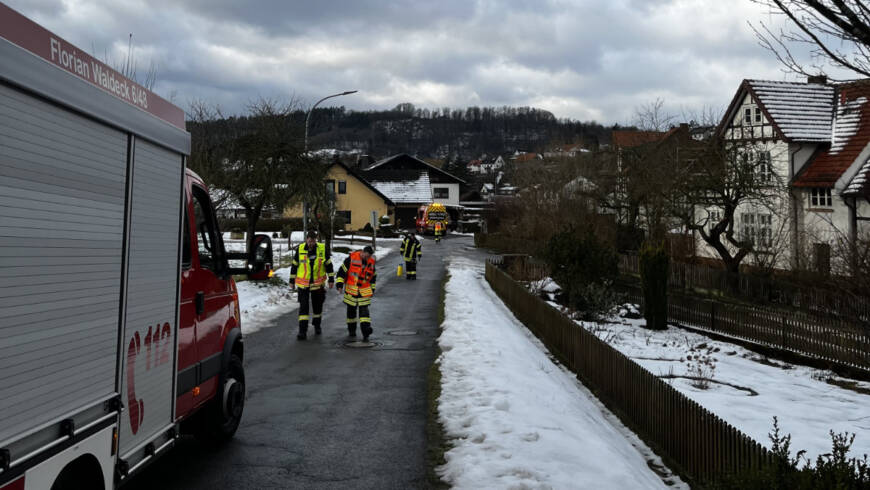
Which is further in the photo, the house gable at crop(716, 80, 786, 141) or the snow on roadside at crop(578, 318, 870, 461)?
the house gable at crop(716, 80, 786, 141)

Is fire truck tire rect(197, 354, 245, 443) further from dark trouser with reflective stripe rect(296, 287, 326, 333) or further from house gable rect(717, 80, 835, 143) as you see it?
house gable rect(717, 80, 835, 143)

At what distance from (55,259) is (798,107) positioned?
34.8m

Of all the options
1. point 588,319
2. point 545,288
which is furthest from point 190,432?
point 545,288

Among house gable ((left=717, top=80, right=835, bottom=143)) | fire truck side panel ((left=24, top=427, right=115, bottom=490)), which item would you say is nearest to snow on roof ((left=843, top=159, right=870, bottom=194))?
house gable ((left=717, top=80, right=835, bottom=143))

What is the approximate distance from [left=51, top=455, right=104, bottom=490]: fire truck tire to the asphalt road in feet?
6.04

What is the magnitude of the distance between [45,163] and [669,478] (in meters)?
6.86

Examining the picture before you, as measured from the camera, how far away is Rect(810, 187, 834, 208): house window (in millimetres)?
28406

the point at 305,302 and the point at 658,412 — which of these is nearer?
the point at 658,412

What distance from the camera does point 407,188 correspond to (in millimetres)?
80000

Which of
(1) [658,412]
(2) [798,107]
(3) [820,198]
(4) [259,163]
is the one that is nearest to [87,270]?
(1) [658,412]

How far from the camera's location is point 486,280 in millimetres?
27859

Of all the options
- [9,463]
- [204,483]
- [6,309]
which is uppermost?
[6,309]

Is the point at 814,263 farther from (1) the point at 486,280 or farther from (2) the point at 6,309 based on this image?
(2) the point at 6,309

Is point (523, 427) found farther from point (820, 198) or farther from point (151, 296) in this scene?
point (820, 198)
